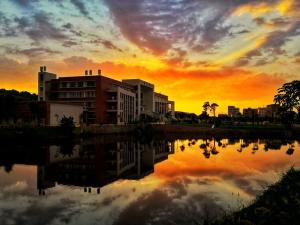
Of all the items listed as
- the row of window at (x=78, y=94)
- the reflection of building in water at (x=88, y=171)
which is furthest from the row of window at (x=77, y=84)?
the reflection of building in water at (x=88, y=171)

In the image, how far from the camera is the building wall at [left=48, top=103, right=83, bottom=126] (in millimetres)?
84088

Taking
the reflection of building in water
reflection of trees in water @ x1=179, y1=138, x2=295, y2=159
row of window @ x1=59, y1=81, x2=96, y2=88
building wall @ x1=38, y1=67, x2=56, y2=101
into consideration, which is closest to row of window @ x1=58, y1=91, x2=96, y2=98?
row of window @ x1=59, y1=81, x2=96, y2=88

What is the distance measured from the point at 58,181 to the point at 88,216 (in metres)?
10.2

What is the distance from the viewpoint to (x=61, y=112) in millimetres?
88375

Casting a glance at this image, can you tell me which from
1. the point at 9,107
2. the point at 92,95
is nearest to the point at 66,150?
the point at 9,107

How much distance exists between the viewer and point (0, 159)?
123 feet

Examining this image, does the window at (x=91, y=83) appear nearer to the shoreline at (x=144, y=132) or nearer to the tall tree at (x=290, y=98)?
the shoreline at (x=144, y=132)

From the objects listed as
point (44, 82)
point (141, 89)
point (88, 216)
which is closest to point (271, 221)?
point (88, 216)

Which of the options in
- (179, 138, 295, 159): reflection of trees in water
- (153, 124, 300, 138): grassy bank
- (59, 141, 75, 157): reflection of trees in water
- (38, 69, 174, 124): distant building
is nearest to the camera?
(59, 141, 75, 157): reflection of trees in water

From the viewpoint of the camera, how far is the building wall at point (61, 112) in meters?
84.1

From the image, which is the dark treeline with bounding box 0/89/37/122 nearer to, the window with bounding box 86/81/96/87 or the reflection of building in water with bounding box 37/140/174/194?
the window with bounding box 86/81/96/87

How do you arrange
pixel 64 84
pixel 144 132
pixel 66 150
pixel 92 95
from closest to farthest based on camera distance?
pixel 66 150 < pixel 144 132 < pixel 92 95 < pixel 64 84

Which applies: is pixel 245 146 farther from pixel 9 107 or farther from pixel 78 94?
pixel 78 94

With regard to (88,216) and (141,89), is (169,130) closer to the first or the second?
(141,89)
